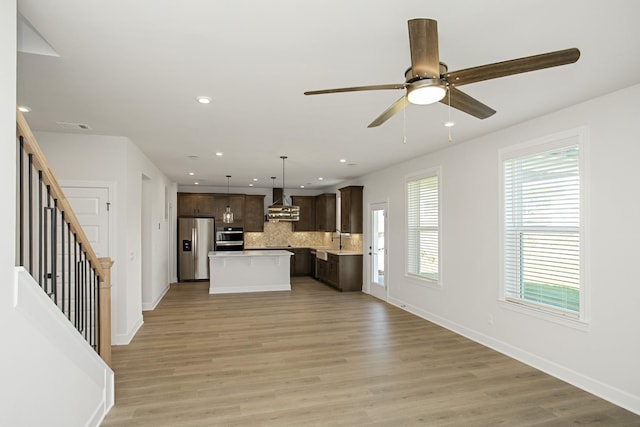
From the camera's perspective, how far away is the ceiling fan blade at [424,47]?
1.71 meters

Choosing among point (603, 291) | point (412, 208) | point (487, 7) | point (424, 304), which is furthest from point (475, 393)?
point (412, 208)

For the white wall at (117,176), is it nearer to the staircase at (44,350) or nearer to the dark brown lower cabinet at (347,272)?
the staircase at (44,350)

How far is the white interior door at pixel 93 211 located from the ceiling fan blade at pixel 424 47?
14.2 ft

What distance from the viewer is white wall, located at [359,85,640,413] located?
10.3 ft

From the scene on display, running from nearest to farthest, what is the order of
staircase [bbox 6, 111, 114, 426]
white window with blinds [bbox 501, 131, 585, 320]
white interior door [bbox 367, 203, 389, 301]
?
staircase [bbox 6, 111, 114, 426], white window with blinds [bbox 501, 131, 585, 320], white interior door [bbox 367, 203, 389, 301]

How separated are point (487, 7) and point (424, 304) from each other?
16.1 ft

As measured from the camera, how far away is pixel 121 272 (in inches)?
187

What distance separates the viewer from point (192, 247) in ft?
31.9

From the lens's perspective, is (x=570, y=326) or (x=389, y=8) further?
(x=570, y=326)

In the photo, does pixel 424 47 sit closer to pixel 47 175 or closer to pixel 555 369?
pixel 47 175

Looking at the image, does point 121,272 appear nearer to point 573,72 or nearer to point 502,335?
point 502,335

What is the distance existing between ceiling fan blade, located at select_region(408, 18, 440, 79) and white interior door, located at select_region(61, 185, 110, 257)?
432cm

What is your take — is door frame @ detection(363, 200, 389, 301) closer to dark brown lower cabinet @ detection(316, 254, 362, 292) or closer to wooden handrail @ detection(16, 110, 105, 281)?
dark brown lower cabinet @ detection(316, 254, 362, 292)

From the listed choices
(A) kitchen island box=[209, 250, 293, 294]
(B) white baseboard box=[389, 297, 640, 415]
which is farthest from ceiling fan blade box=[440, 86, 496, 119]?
(A) kitchen island box=[209, 250, 293, 294]
